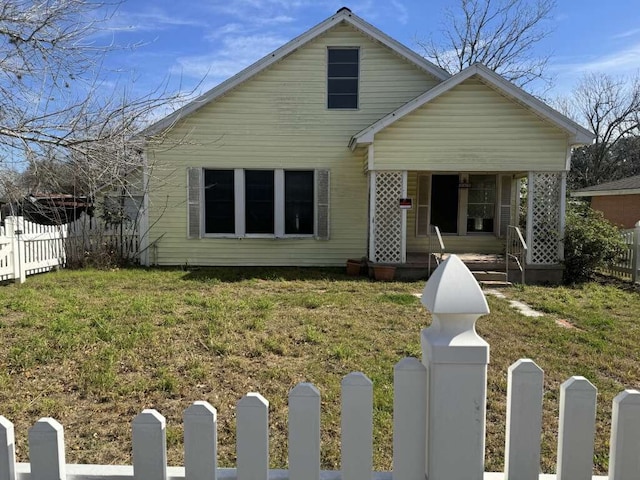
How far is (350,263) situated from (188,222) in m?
4.23

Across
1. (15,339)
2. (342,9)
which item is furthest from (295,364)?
(342,9)

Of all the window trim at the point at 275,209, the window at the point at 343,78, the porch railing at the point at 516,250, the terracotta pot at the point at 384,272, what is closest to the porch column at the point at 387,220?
the terracotta pot at the point at 384,272

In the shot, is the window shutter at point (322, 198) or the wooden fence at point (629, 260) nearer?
the wooden fence at point (629, 260)

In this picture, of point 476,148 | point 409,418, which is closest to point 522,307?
point 476,148

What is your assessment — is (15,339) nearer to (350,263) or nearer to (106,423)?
(106,423)

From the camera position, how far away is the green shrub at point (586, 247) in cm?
957

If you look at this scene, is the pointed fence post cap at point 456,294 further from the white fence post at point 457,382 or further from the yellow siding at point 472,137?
the yellow siding at point 472,137

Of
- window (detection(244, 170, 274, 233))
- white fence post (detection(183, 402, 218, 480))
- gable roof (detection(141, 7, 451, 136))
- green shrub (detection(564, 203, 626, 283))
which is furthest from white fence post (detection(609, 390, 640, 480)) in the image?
gable roof (detection(141, 7, 451, 136))

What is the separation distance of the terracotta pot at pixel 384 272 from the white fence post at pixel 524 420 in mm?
8039

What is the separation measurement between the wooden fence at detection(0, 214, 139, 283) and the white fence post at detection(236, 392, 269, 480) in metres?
8.92

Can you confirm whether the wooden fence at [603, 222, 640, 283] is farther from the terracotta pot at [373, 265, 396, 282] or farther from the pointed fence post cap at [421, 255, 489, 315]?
the pointed fence post cap at [421, 255, 489, 315]

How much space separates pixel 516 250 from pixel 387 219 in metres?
3.23

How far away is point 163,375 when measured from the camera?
A: 377 centimetres

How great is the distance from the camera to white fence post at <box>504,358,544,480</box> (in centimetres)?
154
